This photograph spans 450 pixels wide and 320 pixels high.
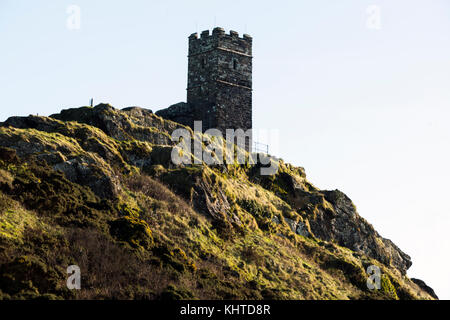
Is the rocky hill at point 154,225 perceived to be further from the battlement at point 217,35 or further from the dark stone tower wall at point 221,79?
the battlement at point 217,35

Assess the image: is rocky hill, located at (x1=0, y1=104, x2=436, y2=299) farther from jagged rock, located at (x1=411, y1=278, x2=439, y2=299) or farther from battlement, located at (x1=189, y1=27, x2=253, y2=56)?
battlement, located at (x1=189, y1=27, x2=253, y2=56)

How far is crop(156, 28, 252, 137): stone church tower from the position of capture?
47.7m

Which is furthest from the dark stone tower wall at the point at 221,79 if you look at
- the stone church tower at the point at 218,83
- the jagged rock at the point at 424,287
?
the jagged rock at the point at 424,287

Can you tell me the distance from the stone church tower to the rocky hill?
20.1 ft

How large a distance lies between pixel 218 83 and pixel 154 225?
2065cm

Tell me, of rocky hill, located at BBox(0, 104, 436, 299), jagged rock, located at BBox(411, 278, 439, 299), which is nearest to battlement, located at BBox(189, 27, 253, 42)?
rocky hill, located at BBox(0, 104, 436, 299)

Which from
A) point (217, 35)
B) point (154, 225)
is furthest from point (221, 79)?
point (154, 225)

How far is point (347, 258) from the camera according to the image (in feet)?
123

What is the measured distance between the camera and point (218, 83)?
48312 millimetres

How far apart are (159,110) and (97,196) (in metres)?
19.3

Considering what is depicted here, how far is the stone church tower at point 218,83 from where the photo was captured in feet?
157
